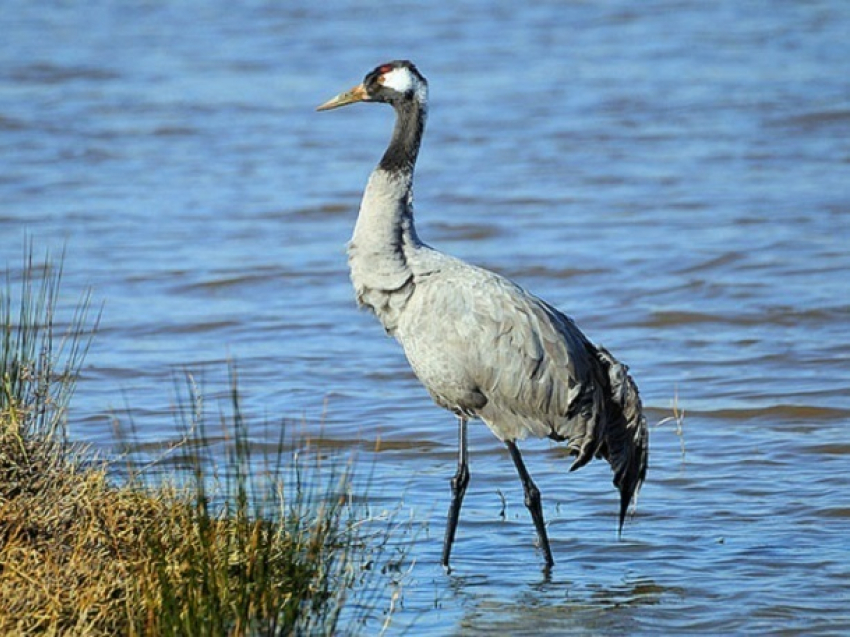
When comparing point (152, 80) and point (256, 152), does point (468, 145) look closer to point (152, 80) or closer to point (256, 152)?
point (256, 152)

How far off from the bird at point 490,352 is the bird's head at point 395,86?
298 millimetres

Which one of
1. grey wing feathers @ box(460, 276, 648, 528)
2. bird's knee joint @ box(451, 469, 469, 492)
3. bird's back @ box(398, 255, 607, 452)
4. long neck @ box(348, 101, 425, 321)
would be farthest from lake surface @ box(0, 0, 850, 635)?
long neck @ box(348, 101, 425, 321)

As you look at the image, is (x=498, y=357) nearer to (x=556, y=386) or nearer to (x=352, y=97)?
(x=556, y=386)

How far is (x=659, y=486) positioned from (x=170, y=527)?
2.90m

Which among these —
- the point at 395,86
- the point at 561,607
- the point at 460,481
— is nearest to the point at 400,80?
the point at 395,86

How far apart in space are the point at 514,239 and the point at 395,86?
247 inches

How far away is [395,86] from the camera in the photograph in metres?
7.04

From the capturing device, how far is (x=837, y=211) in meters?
13.6

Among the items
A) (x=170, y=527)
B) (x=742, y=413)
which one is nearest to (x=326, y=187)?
(x=742, y=413)

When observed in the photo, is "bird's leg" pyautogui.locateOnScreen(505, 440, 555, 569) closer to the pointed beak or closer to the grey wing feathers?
the grey wing feathers

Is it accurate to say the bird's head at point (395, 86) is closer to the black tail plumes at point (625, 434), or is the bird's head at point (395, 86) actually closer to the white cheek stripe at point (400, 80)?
the white cheek stripe at point (400, 80)

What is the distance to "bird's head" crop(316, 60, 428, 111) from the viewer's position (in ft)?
23.0

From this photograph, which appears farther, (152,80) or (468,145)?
(152,80)

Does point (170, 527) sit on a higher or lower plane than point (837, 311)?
higher
